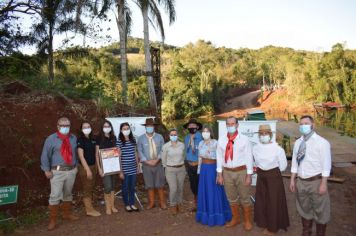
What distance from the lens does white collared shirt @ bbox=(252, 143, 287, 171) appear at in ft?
17.3

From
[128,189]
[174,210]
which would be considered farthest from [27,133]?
[174,210]

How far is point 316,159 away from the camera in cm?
468

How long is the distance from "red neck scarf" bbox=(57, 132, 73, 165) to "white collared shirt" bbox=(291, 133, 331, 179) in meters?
3.99

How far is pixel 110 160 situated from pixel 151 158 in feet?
2.88

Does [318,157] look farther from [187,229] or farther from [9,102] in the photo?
[9,102]

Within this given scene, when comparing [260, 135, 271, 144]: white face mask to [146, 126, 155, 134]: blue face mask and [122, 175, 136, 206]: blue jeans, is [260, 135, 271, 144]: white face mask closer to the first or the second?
[146, 126, 155, 134]: blue face mask

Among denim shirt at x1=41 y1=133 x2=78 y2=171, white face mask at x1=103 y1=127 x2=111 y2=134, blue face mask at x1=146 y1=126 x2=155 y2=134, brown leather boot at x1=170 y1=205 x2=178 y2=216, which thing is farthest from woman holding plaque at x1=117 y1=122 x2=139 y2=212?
denim shirt at x1=41 y1=133 x2=78 y2=171

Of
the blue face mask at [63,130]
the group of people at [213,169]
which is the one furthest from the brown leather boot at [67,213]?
the blue face mask at [63,130]

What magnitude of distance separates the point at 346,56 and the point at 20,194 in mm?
48798

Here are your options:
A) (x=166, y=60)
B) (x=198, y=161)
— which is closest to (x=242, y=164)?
(x=198, y=161)

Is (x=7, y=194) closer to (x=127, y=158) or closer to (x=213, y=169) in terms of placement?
(x=127, y=158)

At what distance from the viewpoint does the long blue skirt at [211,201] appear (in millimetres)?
5711

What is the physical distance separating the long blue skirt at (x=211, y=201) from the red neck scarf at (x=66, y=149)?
2.45m

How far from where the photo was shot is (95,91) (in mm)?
10438
